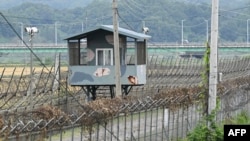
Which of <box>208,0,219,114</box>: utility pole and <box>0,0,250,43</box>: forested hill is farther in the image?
<box>0,0,250,43</box>: forested hill

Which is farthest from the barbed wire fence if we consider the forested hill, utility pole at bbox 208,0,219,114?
the forested hill

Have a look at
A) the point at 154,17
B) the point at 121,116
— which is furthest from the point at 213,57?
the point at 154,17

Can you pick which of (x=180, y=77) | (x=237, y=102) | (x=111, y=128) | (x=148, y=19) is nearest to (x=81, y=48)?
(x=237, y=102)

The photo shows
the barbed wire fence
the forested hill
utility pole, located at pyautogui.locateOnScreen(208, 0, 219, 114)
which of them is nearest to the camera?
the barbed wire fence

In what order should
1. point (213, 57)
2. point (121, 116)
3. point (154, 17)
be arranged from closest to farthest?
1. point (121, 116)
2. point (213, 57)
3. point (154, 17)

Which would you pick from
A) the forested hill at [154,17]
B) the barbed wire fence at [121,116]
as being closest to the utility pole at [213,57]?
the barbed wire fence at [121,116]

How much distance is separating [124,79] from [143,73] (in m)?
1.93

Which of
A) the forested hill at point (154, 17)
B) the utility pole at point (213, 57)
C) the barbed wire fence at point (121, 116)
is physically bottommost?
the barbed wire fence at point (121, 116)

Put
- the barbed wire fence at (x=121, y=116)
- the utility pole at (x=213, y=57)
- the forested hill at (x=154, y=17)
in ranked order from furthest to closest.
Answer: the forested hill at (x=154, y=17)
the utility pole at (x=213, y=57)
the barbed wire fence at (x=121, y=116)

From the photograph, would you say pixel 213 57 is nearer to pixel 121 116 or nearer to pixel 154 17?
pixel 121 116

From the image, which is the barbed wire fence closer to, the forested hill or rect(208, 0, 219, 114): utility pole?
rect(208, 0, 219, 114): utility pole

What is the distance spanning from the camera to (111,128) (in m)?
17.1

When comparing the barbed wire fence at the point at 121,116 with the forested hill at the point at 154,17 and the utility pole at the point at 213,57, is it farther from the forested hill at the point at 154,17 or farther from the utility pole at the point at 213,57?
the forested hill at the point at 154,17

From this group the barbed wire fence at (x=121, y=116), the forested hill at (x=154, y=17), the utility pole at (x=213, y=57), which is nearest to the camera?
the barbed wire fence at (x=121, y=116)
